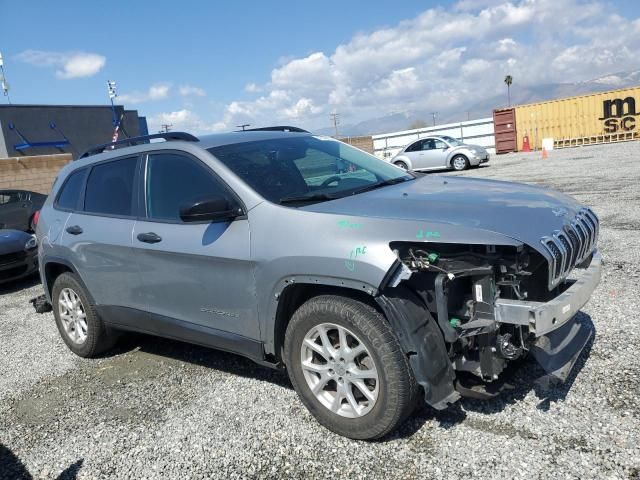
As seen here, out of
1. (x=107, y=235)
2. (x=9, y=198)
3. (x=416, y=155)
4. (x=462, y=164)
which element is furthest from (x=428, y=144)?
(x=107, y=235)

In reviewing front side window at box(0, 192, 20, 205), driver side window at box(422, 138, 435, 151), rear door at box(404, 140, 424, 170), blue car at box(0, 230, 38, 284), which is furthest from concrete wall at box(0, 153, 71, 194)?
driver side window at box(422, 138, 435, 151)

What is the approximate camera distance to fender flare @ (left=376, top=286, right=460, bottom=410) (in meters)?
2.84

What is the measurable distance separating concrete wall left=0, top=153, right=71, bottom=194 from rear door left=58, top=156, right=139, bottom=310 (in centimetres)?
1612

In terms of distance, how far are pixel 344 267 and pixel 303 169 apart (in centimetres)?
129

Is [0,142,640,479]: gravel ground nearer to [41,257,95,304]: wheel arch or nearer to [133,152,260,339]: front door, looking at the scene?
[133,152,260,339]: front door

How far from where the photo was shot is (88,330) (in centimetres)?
497

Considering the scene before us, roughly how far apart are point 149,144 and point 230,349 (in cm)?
180

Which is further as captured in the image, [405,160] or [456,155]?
[405,160]

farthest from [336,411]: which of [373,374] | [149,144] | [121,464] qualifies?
[149,144]

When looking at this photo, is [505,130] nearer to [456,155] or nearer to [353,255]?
[456,155]

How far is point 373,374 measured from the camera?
3.03 m

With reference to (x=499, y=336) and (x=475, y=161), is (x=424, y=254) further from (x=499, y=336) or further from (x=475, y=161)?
(x=475, y=161)

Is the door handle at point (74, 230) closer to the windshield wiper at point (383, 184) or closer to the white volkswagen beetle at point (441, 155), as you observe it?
the windshield wiper at point (383, 184)

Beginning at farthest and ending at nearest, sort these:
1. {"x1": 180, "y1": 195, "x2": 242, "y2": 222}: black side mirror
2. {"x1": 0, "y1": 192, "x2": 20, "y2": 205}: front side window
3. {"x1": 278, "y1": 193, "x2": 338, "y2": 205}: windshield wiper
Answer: {"x1": 0, "y1": 192, "x2": 20, "y2": 205}: front side window
{"x1": 278, "y1": 193, "x2": 338, "y2": 205}: windshield wiper
{"x1": 180, "y1": 195, "x2": 242, "y2": 222}: black side mirror
